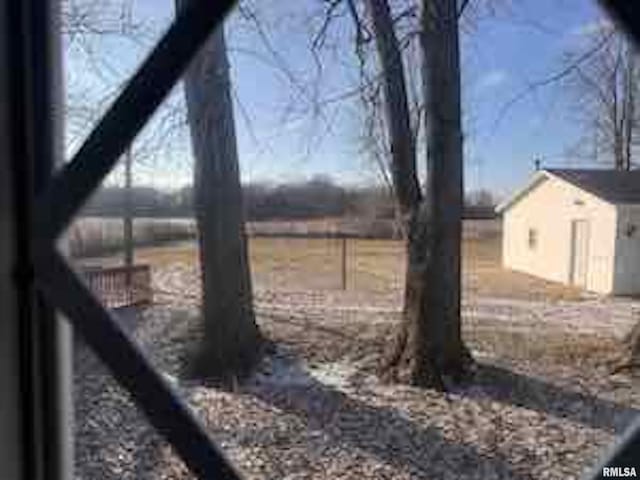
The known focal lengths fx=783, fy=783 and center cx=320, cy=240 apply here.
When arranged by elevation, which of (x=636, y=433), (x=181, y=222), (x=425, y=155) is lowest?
(x=636, y=433)

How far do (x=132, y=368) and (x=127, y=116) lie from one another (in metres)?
0.19

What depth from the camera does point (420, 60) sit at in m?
2.23

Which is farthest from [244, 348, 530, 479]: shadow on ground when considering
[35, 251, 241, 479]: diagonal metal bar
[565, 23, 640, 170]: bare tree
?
[35, 251, 241, 479]: diagonal metal bar

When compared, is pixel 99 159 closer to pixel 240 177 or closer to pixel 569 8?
pixel 240 177

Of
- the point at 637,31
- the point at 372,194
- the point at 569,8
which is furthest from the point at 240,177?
the point at 637,31

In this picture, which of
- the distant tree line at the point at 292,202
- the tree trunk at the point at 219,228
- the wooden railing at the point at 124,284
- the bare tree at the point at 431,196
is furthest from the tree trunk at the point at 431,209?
the wooden railing at the point at 124,284

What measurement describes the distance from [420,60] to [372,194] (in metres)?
0.50

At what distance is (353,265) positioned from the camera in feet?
6.22

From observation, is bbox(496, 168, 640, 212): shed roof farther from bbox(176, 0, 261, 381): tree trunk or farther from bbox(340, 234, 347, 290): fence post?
bbox(176, 0, 261, 381): tree trunk

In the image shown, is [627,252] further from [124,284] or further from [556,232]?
[124,284]

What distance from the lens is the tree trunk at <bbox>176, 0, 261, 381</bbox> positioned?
1907 mm

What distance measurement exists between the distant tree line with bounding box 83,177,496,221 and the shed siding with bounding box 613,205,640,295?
0.31m

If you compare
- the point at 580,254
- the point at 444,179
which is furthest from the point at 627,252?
the point at 444,179

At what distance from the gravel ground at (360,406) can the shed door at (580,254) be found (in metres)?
0.07
